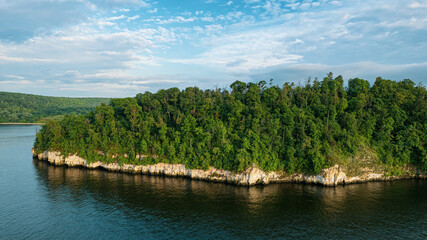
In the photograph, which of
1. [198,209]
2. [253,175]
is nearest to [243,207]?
[198,209]

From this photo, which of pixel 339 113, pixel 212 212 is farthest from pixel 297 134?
pixel 212 212

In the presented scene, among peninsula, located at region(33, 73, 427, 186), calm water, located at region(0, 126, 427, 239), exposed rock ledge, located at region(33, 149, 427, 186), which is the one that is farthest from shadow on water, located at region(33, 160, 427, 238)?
peninsula, located at region(33, 73, 427, 186)

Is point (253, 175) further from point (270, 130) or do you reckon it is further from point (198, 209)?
point (198, 209)

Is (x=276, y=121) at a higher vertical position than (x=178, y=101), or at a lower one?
lower

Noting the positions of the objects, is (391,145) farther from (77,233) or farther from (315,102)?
(77,233)

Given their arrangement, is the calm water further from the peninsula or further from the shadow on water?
the peninsula

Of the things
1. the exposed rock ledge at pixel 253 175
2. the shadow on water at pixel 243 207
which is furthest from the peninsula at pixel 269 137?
the shadow on water at pixel 243 207
